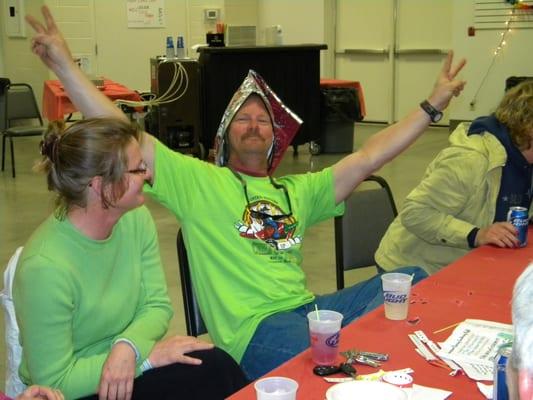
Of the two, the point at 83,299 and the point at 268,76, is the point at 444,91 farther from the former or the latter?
the point at 268,76

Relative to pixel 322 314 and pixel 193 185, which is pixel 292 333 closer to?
pixel 322 314

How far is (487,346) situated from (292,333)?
626mm

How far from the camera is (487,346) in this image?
1.68m

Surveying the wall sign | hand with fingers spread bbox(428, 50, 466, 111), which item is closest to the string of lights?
the wall sign

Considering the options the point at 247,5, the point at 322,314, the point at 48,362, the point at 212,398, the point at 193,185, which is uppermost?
the point at 247,5

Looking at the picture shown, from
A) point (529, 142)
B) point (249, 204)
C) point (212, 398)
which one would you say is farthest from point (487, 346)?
point (529, 142)

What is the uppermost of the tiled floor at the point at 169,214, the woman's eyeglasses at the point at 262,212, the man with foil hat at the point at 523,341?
the man with foil hat at the point at 523,341

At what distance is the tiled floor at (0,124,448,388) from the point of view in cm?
454

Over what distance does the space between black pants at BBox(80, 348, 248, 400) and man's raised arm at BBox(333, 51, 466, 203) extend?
0.87m

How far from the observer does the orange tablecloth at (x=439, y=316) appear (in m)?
1.51

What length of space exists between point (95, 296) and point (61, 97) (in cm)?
516

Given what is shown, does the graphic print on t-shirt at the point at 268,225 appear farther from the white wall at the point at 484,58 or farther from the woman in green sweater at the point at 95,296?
the white wall at the point at 484,58

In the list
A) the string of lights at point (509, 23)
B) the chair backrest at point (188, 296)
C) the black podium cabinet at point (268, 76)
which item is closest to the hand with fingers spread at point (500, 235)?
the chair backrest at point (188, 296)

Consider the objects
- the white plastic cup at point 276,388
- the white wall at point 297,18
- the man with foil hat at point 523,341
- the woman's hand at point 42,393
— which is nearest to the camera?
the man with foil hat at point 523,341
